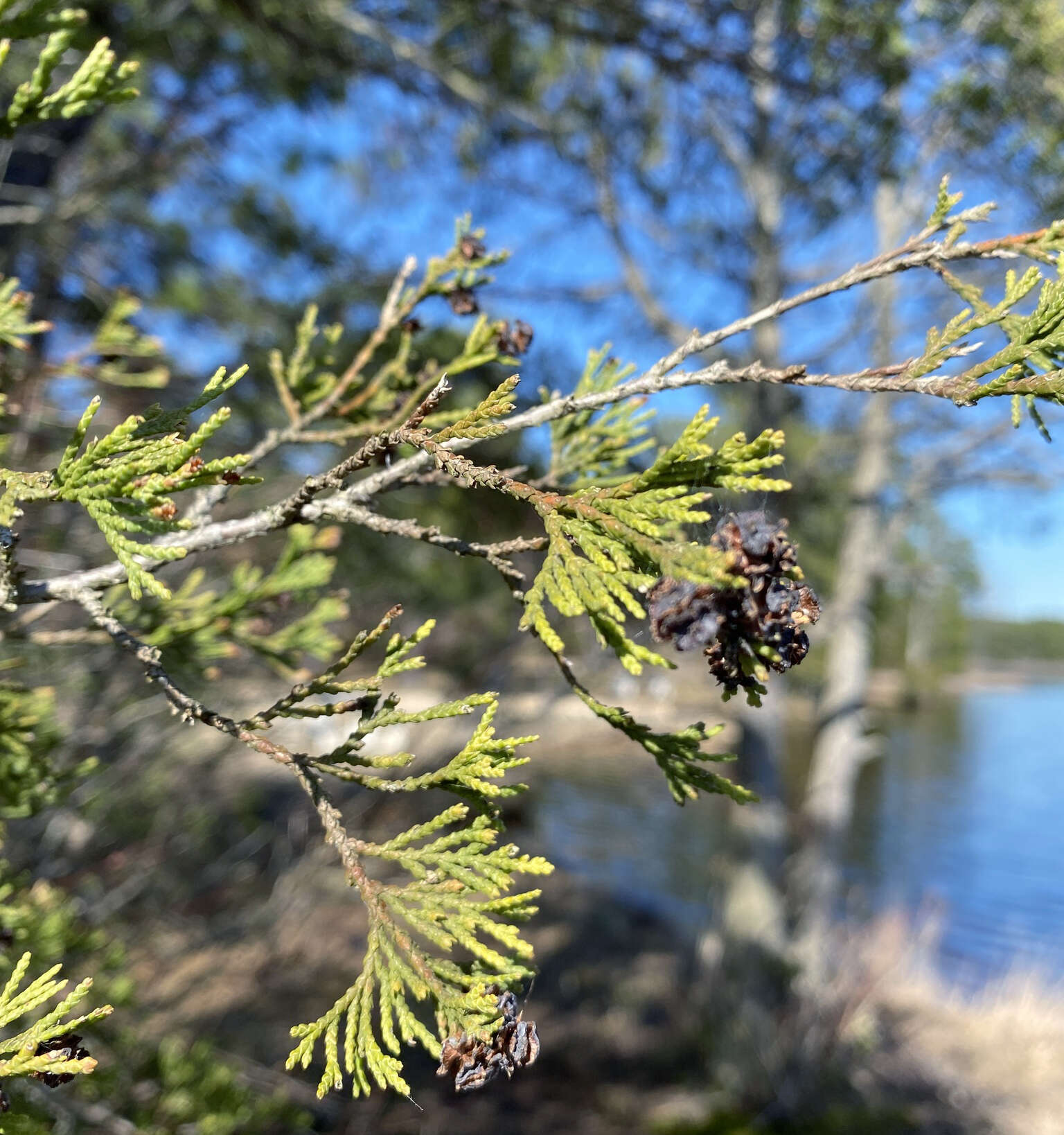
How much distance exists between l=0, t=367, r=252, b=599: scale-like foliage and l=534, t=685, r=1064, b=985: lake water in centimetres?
774

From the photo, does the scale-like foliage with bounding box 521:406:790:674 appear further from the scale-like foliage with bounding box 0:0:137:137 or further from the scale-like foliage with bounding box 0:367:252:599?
the scale-like foliage with bounding box 0:0:137:137

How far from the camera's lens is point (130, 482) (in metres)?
1.11

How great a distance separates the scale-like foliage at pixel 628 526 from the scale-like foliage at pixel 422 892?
0.19m

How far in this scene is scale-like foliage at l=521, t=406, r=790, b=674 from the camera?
1046mm

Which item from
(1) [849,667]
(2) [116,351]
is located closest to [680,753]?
(2) [116,351]

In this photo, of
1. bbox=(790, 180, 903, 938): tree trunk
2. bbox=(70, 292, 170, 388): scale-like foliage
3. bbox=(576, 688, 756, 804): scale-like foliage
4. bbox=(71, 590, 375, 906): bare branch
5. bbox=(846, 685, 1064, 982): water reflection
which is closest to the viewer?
bbox=(71, 590, 375, 906): bare branch

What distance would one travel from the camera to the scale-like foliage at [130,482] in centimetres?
108

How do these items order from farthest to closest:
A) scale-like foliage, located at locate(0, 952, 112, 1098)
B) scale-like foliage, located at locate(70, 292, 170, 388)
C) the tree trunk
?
the tree trunk → scale-like foliage, located at locate(70, 292, 170, 388) → scale-like foliage, located at locate(0, 952, 112, 1098)

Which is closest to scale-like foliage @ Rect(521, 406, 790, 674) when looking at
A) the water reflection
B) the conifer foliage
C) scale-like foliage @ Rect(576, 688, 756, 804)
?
the conifer foliage

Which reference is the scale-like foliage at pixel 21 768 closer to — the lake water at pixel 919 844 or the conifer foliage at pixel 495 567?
the conifer foliage at pixel 495 567

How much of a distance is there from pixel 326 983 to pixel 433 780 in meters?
7.91

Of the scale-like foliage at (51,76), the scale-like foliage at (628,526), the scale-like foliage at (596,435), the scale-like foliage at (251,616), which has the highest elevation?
the scale-like foliage at (51,76)

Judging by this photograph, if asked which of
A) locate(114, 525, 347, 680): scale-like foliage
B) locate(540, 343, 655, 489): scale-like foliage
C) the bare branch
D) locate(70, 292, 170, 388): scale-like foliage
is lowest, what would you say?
the bare branch

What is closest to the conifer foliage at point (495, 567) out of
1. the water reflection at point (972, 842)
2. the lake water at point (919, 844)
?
the lake water at point (919, 844)
